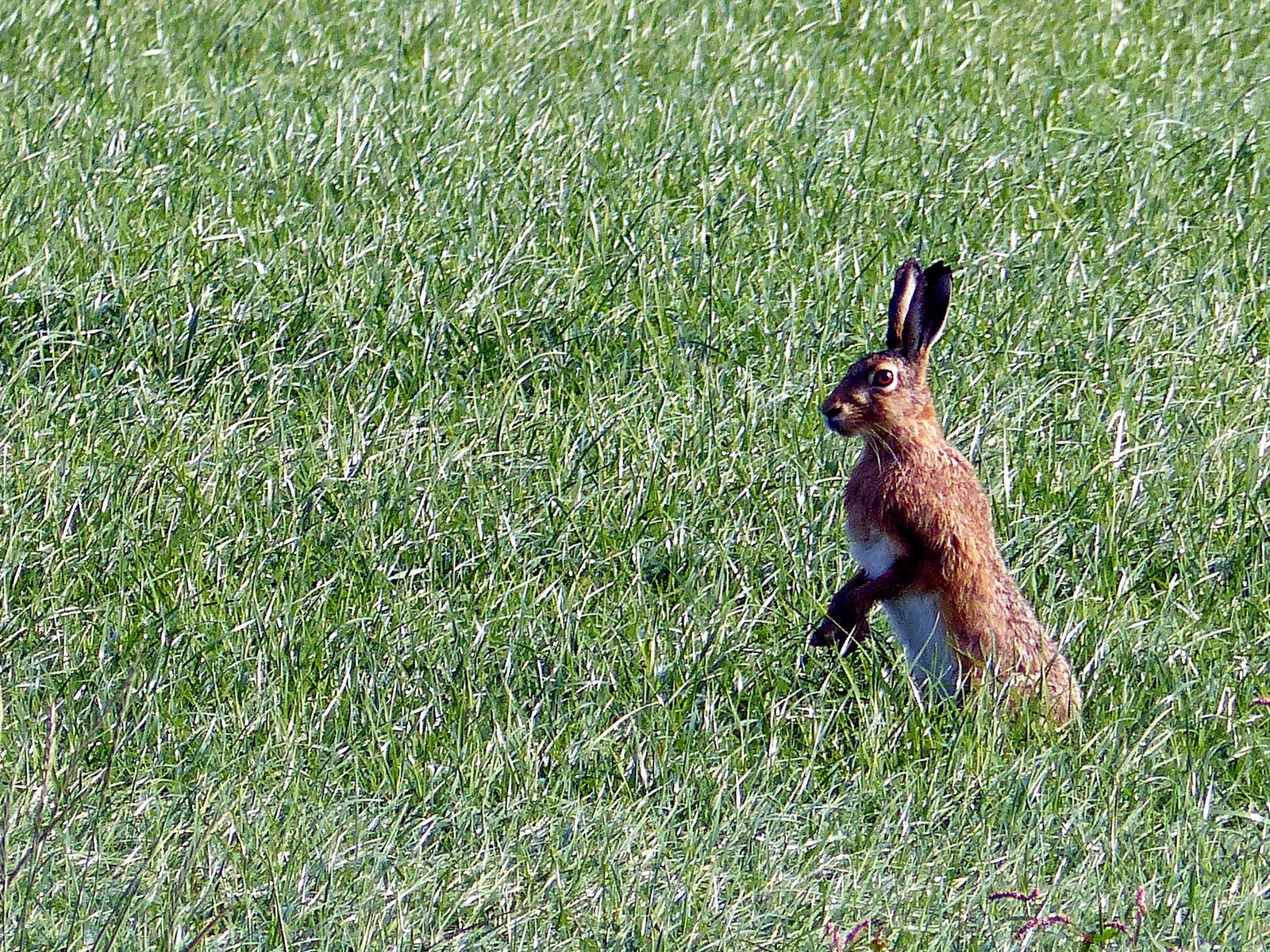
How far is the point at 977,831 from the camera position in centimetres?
346

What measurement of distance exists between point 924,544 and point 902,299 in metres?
0.50

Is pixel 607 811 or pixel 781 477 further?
pixel 781 477

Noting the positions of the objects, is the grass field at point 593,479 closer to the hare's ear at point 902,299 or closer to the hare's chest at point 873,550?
the hare's chest at point 873,550

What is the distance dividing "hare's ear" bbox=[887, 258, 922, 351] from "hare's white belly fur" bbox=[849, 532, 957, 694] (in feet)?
1.35

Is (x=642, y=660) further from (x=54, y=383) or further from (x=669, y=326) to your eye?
(x=54, y=383)

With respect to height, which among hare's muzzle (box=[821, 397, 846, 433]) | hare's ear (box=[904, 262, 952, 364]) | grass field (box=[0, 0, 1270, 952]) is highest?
hare's ear (box=[904, 262, 952, 364])

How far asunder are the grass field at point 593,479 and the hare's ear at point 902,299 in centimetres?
66

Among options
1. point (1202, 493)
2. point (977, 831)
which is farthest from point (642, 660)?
point (1202, 493)

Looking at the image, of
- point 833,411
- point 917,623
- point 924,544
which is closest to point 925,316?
point 833,411

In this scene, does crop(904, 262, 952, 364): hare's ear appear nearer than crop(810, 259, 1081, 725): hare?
No

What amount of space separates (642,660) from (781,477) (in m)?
0.94

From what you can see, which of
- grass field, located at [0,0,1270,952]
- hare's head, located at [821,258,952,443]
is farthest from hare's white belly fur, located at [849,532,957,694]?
hare's head, located at [821,258,952,443]

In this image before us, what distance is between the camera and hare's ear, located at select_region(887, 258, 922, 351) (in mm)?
3771

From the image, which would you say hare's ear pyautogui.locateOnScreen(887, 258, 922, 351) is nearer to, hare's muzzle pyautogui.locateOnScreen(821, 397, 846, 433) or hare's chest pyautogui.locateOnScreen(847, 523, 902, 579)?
hare's muzzle pyautogui.locateOnScreen(821, 397, 846, 433)
